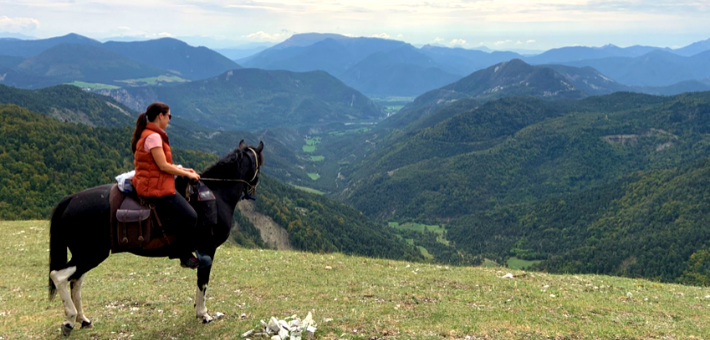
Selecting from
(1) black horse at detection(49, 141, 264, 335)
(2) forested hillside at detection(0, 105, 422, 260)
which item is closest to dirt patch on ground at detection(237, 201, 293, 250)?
(2) forested hillside at detection(0, 105, 422, 260)

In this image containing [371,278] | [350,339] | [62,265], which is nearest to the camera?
[350,339]

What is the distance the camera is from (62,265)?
36.5 ft

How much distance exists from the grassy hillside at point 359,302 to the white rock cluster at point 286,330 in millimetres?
356

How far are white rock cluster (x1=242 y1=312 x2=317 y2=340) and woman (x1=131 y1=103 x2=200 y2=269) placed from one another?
10.9 ft

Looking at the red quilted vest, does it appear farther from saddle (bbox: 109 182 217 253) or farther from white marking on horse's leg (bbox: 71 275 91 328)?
white marking on horse's leg (bbox: 71 275 91 328)

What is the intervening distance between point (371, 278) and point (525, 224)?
547ft

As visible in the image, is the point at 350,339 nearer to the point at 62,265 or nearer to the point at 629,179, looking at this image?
the point at 62,265

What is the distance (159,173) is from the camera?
10.7 metres

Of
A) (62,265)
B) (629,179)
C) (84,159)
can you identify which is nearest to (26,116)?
(84,159)

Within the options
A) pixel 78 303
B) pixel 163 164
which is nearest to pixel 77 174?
pixel 78 303

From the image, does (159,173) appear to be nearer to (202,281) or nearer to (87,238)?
(87,238)

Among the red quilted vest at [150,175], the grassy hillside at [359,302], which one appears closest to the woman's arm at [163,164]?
the red quilted vest at [150,175]

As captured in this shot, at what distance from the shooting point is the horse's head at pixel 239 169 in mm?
12141

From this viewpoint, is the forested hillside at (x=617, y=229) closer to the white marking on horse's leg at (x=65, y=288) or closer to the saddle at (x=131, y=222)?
the saddle at (x=131, y=222)
